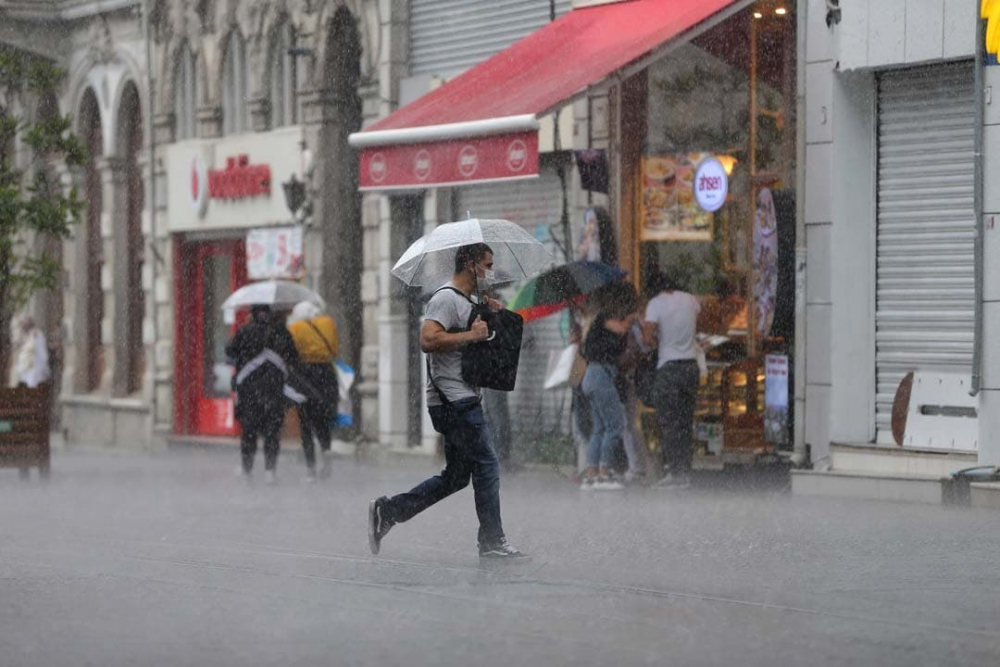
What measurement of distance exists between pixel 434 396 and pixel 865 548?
→ 261 cm

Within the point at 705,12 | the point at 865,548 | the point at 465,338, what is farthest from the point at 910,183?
the point at 465,338

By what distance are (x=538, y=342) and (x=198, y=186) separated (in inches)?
300

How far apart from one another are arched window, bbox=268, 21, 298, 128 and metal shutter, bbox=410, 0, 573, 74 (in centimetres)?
258

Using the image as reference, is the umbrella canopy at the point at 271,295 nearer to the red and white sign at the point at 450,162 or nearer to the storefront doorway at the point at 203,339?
the red and white sign at the point at 450,162

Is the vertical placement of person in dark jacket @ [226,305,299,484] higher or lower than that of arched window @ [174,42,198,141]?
lower

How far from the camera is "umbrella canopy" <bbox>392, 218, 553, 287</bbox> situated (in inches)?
473

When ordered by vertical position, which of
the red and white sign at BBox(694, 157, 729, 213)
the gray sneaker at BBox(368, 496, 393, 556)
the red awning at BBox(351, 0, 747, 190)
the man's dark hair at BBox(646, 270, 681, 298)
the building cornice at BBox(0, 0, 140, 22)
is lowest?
the gray sneaker at BBox(368, 496, 393, 556)

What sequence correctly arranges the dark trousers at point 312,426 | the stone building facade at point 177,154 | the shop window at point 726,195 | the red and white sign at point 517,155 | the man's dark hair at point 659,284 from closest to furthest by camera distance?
the red and white sign at point 517,155
the man's dark hair at point 659,284
the shop window at point 726,195
the dark trousers at point 312,426
the stone building facade at point 177,154

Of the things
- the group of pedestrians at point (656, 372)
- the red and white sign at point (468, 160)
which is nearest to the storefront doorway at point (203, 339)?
the red and white sign at point (468, 160)

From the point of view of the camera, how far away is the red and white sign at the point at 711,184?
19.4m

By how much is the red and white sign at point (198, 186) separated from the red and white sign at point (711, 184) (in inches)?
373

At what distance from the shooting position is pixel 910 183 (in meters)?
17.1

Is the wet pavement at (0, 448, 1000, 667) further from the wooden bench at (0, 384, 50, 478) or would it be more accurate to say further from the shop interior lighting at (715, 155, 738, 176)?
the shop interior lighting at (715, 155, 738, 176)

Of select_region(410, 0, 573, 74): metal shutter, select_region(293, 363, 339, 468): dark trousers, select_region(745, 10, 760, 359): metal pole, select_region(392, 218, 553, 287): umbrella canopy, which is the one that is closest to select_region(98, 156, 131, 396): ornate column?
select_region(410, 0, 573, 74): metal shutter
